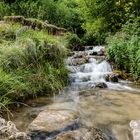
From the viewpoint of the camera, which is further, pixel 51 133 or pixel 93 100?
pixel 93 100

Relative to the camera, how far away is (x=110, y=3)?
43.9 feet

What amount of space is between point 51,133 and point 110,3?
9.97m

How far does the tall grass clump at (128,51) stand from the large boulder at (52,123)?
3.76 meters

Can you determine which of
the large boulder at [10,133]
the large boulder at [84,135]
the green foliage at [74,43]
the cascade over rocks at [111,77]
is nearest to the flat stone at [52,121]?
the large boulder at [84,135]

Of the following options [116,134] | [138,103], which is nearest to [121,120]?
[116,134]

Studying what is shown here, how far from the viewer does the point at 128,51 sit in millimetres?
8844

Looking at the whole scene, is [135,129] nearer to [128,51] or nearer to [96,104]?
[96,104]

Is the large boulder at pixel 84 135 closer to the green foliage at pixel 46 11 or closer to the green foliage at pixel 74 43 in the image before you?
the green foliage at pixel 74 43

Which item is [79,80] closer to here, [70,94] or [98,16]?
[70,94]

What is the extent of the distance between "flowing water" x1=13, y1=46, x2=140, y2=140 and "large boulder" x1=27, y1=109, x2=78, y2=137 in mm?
305

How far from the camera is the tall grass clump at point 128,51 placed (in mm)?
8422

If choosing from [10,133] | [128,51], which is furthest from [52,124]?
[128,51]

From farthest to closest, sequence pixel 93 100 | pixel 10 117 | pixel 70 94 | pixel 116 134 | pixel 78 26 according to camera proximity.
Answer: pixel 78 26, pixel 70 94, pixel 93 100, pixel 10 117, pixel 116 134

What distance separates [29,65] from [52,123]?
2379mm
